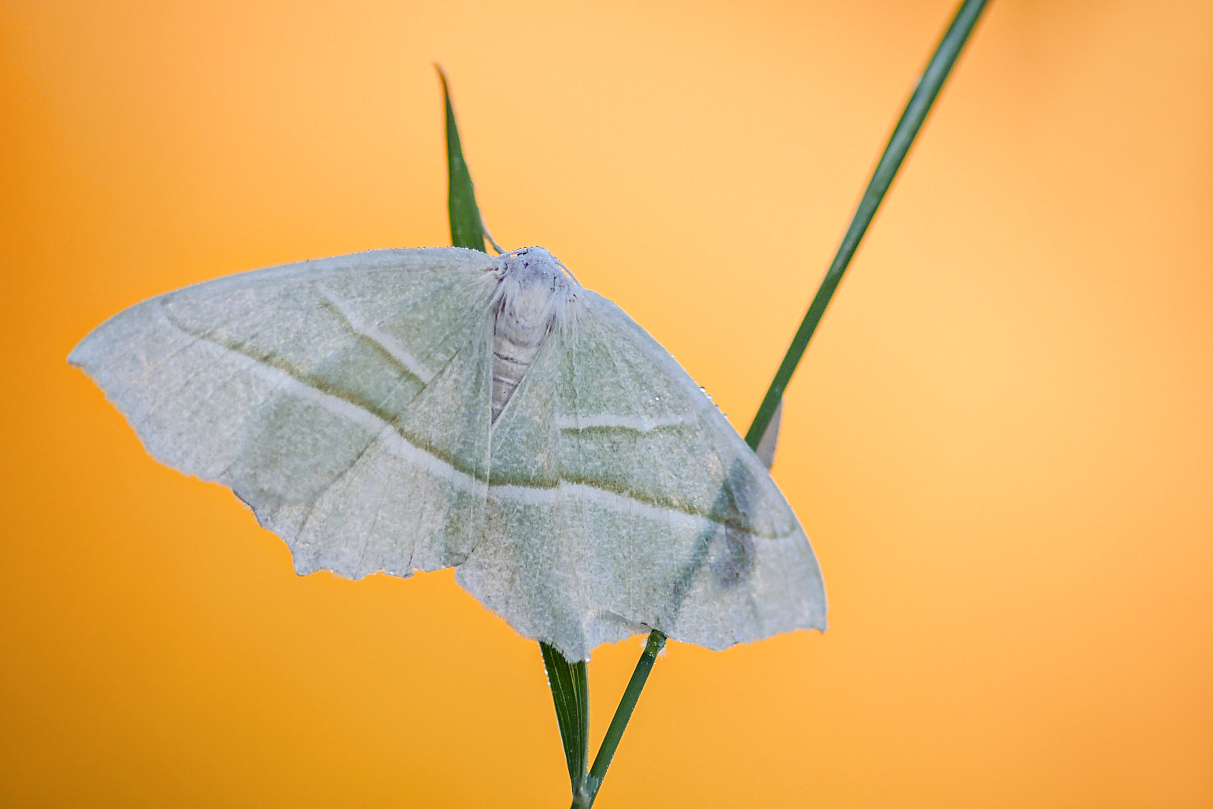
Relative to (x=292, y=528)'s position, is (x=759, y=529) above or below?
above

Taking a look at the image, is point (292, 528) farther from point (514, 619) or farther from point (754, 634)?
point (754, 634)

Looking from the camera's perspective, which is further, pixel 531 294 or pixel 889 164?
pixel 531 294

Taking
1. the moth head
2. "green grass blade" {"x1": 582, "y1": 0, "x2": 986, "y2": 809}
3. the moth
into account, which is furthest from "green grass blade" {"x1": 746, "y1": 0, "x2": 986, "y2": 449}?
the moth head

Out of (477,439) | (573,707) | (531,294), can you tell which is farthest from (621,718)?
(531,294)

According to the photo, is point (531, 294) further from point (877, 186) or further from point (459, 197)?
point (877, 186)

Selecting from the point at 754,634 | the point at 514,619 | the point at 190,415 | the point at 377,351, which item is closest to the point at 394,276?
the point at 377,351

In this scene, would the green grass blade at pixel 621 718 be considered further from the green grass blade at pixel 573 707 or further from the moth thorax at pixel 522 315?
the moth thorax at pixel 522 315
